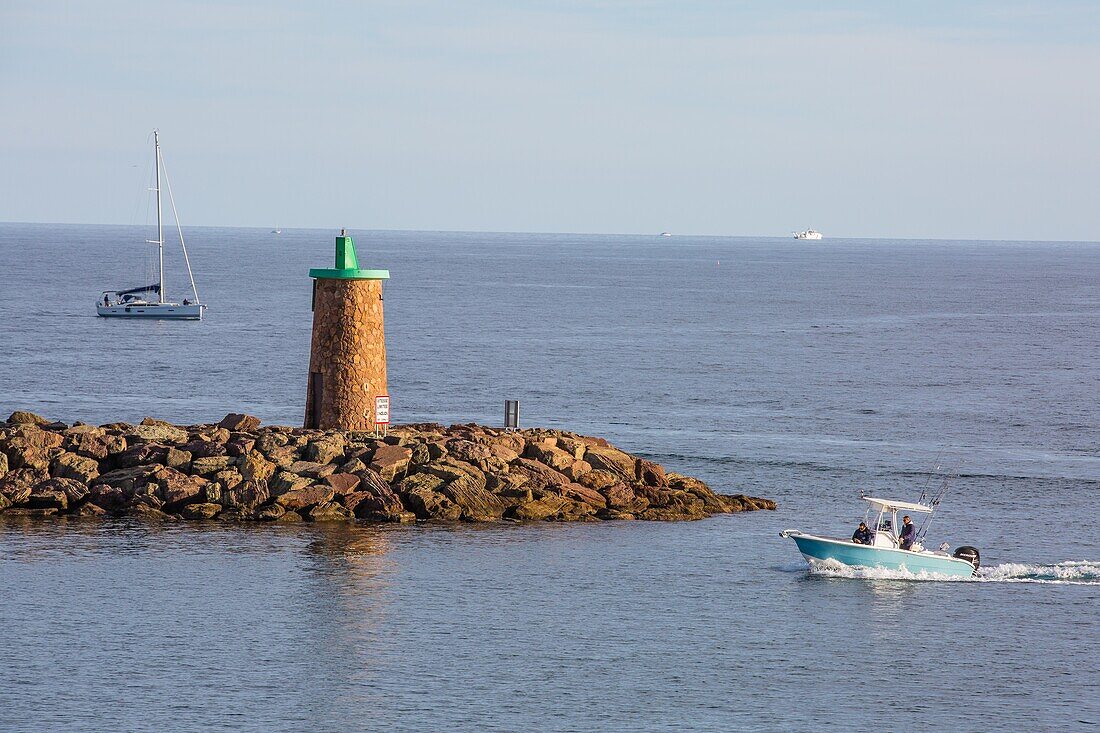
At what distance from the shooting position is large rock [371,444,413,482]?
3925 centimetres

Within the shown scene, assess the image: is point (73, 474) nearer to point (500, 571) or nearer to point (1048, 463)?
point (500, 571)

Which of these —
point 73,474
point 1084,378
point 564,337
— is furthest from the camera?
point 564,337

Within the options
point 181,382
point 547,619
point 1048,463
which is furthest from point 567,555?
point 181,382

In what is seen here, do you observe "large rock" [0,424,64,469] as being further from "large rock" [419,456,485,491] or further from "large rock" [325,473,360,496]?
"large rock" [419,456,485,491]

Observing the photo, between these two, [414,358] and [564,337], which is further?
[564,337]

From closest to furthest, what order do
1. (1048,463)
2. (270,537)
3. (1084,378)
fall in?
(270,537) → (1048,463) → (1084,378)

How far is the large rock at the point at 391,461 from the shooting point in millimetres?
39250

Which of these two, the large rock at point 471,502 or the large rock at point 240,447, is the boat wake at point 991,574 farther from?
the large rock at point 240,447

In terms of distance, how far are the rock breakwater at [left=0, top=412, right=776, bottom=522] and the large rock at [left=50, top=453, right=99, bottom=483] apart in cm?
3

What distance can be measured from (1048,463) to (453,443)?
81.3 ft

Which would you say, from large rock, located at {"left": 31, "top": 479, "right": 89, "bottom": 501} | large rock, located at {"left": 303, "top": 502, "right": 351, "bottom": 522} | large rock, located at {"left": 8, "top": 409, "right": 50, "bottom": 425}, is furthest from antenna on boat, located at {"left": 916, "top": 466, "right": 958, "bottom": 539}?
large rock, located at {"left": 8, "top": 409, "right": 50, "bottom": 425}

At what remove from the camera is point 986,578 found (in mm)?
35594

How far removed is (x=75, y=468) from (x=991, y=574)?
24.2 meters

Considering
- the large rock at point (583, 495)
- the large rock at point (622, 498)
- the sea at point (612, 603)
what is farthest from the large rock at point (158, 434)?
the large rock at point (622, 498)
